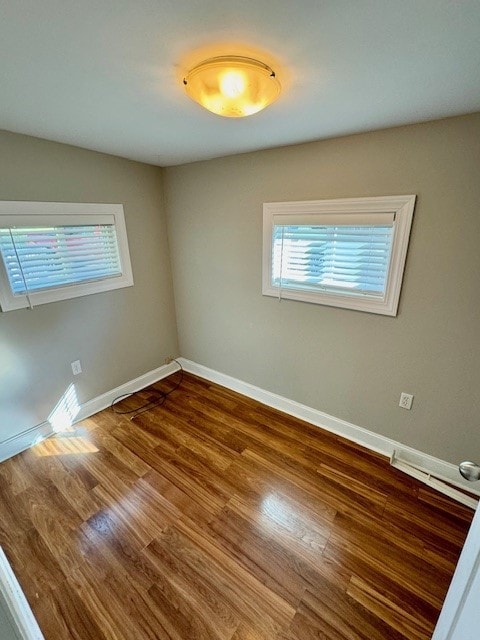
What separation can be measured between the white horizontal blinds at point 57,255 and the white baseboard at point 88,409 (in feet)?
3.46

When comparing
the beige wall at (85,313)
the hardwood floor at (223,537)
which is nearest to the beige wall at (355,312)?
the beige wall at (85,313)

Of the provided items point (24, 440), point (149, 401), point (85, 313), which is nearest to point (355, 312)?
point (149, 401)

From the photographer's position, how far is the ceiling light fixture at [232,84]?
89cm

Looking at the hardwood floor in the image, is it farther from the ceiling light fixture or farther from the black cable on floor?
the ceiling light fixture

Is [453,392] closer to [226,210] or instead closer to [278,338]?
[278,338]

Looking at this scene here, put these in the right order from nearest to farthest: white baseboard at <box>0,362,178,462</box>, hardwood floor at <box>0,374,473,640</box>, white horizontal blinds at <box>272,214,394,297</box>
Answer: hardwood floor at <box>0,374,473,640</box> → white horizontal blinds at <box>272,214,394,297</box> → white baseboard at <box>0,362,178,462</box>

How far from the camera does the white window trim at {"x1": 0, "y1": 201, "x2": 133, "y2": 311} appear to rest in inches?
68.2

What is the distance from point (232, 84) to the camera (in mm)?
924

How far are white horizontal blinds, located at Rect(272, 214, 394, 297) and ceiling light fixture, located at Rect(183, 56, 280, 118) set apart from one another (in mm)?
950

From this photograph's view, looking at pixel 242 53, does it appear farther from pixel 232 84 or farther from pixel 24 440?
pixel 24 440

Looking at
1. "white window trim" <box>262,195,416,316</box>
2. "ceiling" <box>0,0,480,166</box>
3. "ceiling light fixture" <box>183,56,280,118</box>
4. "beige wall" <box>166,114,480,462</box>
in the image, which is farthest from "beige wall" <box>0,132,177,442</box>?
"ceiling light fixture" <box>183,56,280,118</box>

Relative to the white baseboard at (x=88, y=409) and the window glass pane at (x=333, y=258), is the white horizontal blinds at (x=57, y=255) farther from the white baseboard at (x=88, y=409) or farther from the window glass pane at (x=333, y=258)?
the window glass pane at (x=333, y=258)

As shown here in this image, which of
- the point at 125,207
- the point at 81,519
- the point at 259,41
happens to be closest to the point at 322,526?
the point at 81,519

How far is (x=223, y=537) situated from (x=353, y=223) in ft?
Result: 6.51
